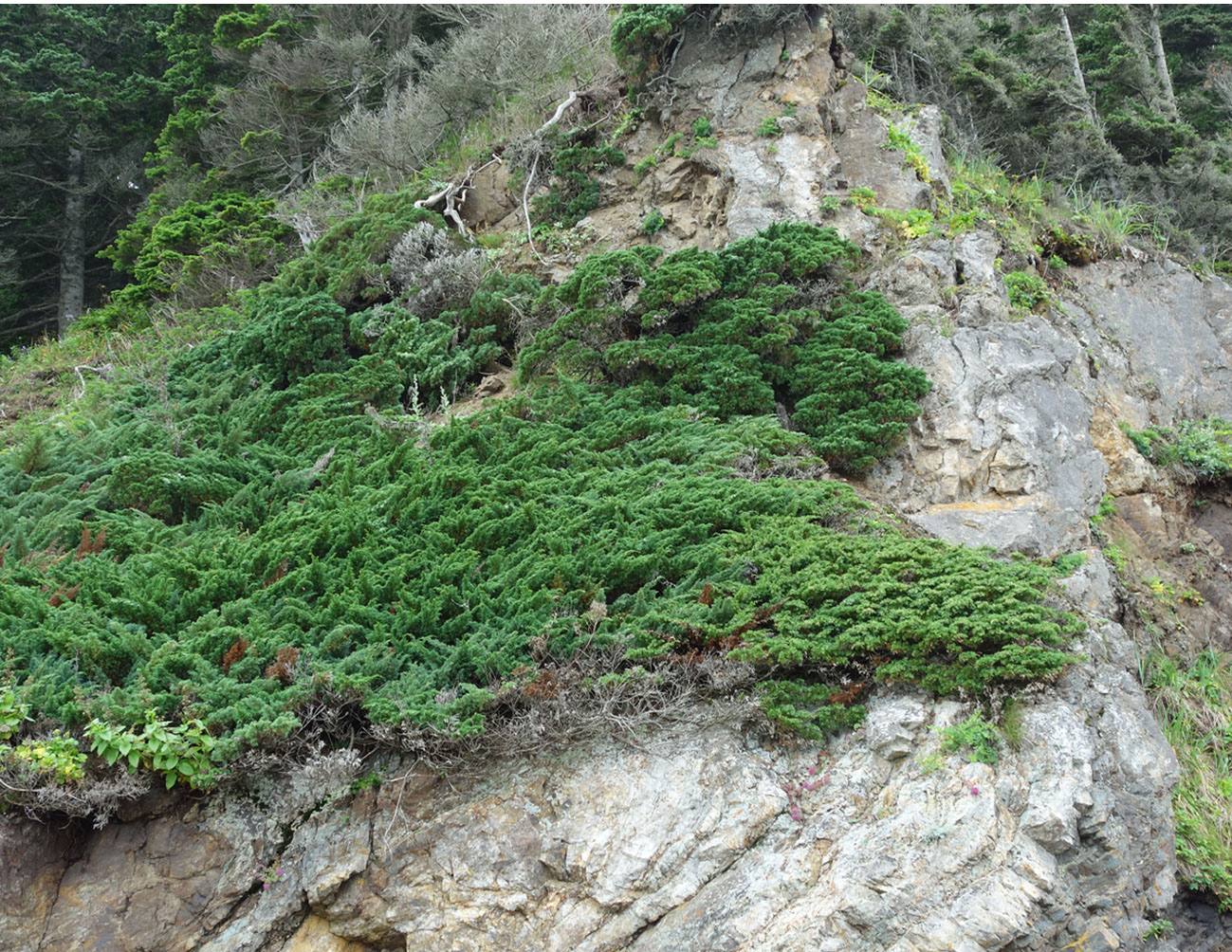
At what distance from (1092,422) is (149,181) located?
53.8ft

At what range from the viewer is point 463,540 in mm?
5133

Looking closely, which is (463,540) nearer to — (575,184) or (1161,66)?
(575,184)

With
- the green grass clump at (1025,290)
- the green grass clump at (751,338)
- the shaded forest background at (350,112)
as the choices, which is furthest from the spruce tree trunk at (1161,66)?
the green grass clump at (751,338)

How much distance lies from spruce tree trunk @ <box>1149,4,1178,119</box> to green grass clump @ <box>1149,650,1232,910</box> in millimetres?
10250

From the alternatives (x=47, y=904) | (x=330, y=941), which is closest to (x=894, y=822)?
(x=330, y=941)

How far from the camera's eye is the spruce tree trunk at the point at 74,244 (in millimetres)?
15391

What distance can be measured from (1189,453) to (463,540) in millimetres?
6099

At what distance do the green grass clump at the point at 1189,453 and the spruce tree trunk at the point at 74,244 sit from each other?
1621 cm

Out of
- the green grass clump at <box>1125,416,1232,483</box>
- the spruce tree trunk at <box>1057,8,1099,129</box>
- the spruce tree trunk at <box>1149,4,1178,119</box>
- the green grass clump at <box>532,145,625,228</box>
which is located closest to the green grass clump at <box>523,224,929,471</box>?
the green grass clump at <box>532,145,625,228</box>

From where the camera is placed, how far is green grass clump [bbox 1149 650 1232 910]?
4.33 metres

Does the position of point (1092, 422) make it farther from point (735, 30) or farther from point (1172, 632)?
point (735, 30)

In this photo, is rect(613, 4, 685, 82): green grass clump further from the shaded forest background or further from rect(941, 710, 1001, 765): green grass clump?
rect(941, 710, 1001, 765): green grass clump

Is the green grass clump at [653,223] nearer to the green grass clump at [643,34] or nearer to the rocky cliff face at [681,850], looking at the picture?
the green grass clump at [643,34]

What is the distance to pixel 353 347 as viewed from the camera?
26.4 ft
